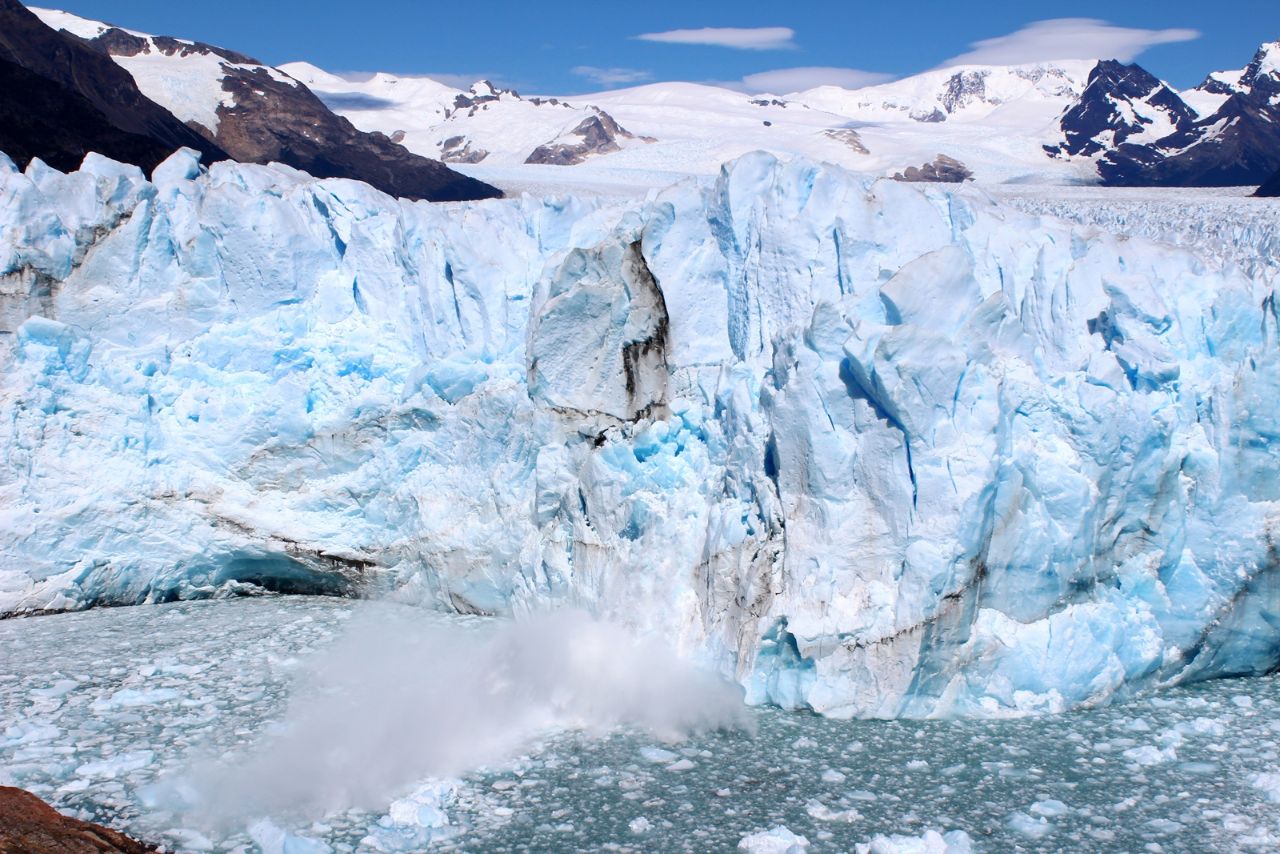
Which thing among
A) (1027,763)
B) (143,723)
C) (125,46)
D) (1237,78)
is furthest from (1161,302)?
(1237,78)

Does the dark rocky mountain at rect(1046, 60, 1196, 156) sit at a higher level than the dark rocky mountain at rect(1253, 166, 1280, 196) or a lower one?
higher

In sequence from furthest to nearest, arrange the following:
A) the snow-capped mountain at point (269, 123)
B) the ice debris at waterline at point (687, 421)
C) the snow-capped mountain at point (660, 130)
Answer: the snow-capped mountain at point (269, 123)
the snow-capped mountain at point (660, 130)
the ice debris at waterline at point (687, 421)

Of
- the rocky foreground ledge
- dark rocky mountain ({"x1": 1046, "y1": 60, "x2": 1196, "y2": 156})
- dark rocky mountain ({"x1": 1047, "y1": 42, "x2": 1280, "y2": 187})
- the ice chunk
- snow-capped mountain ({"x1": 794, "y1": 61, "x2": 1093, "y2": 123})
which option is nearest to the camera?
the rocky foreground ledge

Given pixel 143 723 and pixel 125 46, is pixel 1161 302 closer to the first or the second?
pixel 143 723

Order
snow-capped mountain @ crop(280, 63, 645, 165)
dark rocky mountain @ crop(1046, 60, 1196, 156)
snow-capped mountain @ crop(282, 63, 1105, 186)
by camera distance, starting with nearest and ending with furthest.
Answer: snow-capped mountain @ crop(282, 63, 1105, 186), dark rocky mountain @ crop(1046, 60, 1196, 156), snow-capped mountain @ crop(280, 63, 645, 165)

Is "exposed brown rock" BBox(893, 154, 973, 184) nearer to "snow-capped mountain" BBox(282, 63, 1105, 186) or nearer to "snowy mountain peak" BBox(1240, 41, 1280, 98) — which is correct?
"snow-capped mountain" BBox(282, 63, 1105, 186)

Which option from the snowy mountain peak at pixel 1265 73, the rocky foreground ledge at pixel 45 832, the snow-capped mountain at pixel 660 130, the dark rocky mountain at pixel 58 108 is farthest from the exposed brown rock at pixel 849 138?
the rocky foreground ledge at pixel 45 832

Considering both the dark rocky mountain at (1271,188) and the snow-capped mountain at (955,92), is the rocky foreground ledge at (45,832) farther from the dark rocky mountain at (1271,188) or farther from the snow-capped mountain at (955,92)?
the snow-capped mountain at (955,92)

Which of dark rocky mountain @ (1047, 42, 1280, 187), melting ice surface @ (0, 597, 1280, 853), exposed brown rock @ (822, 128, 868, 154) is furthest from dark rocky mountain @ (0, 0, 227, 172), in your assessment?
dark rocky mountain @ (1047, 42, 1280, 187)
